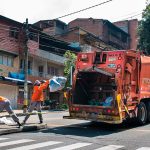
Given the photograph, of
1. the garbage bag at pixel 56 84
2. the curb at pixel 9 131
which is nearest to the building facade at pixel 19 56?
the garbage bag at pixel 56 84

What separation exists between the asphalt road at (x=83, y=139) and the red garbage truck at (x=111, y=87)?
2.06 feet

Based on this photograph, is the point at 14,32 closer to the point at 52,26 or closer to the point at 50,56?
the point at 50,56

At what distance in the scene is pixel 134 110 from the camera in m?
16.0

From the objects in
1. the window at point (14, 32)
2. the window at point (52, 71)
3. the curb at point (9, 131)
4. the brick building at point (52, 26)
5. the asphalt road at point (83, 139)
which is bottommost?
the asphalt road at point (83, 139)

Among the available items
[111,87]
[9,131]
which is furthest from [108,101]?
[9,131]

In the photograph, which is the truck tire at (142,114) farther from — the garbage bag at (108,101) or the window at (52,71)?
the window at (52,71)

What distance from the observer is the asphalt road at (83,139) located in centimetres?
1091

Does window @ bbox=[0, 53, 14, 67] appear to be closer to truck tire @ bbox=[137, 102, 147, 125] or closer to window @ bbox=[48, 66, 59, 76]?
window @ bbox=[48, 66, 59, 76]

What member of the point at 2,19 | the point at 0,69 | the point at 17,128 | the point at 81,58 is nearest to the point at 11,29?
the point at 2,19

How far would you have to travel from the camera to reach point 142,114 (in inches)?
664

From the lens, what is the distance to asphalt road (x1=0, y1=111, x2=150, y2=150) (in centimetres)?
1091

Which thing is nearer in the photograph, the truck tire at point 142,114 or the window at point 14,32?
the truck tire at point 142,114

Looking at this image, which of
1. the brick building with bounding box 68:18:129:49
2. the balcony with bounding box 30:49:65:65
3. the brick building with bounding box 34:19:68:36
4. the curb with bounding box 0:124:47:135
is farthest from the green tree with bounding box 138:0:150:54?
the curb with bounding box 0:124:47:135

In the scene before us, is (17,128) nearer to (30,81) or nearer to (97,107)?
(97,107)
